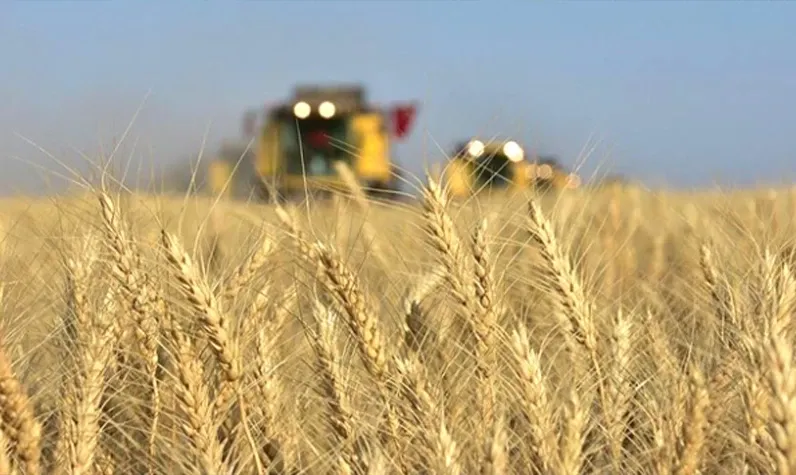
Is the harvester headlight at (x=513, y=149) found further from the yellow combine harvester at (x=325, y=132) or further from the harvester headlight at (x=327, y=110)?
the harvester headlight at (x=327, y=110)

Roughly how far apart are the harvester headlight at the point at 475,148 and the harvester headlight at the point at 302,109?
12.1m

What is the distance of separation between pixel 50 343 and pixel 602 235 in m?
1.99

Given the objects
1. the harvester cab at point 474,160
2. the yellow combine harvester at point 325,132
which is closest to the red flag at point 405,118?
the yellow combine harvester at point 325,132

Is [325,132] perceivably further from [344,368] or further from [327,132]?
[344,368]

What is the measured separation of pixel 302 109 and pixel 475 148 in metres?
12.4

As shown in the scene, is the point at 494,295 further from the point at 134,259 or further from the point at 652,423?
the point at 134,259

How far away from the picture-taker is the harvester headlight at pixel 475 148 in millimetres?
1550

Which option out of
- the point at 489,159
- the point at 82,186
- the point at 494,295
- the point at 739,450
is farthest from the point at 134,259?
the point at 739,450

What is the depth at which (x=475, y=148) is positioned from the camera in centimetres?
159

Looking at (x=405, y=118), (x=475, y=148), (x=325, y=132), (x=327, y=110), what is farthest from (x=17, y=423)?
(x=327, y=110)

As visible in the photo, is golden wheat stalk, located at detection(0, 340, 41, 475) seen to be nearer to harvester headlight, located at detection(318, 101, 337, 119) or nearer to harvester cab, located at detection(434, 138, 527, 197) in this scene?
harvester cab, located at detection(434, 138, 527, 197)

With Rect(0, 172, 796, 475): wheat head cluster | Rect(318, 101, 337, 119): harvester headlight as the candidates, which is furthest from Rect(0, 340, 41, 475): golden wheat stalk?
Rect(318, 101, 337, 119): harvester headlight

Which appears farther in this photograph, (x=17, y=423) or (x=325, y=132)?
(x=325, y=132)

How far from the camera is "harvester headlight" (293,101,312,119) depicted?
44.7 feet
